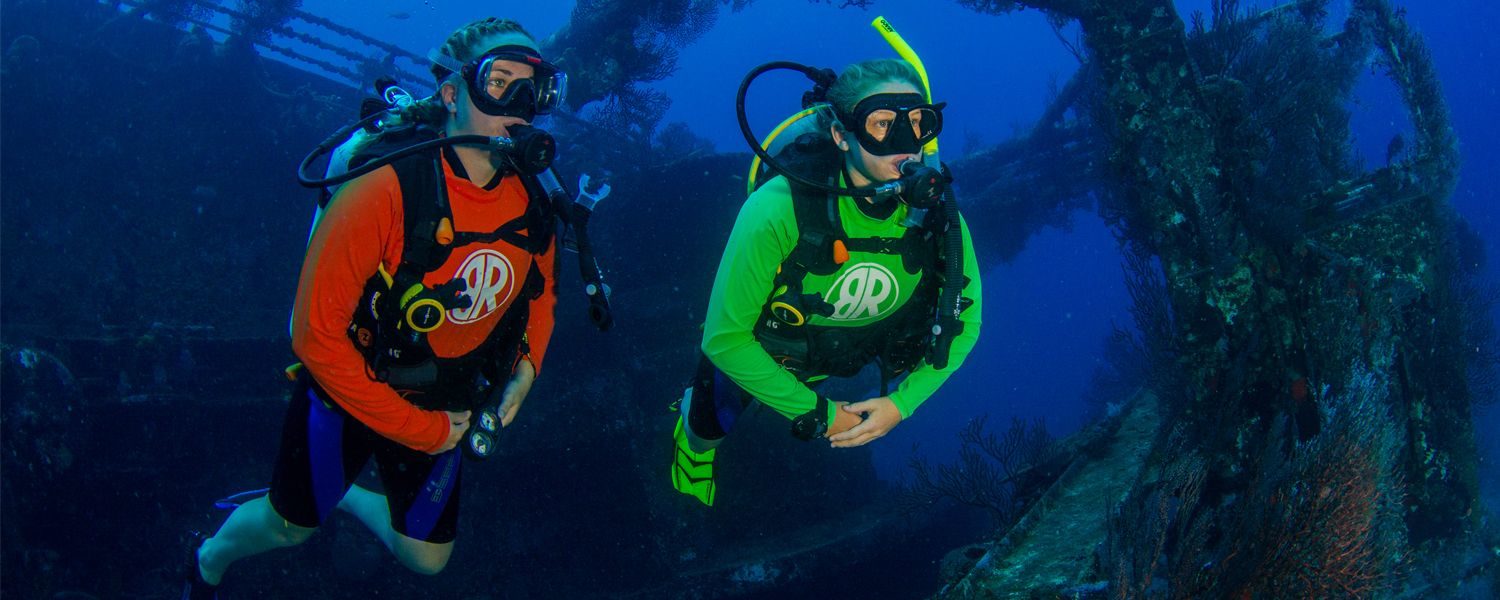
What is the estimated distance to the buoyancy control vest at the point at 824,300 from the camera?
9.55 ft

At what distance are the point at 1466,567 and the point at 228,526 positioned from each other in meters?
8.73

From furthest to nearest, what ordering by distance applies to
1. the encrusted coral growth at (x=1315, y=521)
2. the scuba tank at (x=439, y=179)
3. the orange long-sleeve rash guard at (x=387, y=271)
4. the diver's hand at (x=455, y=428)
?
the encrusted coral growth at (x=1315, y=521)
the diver's hand at (x=455, y=428)
the scuba tank at (x=439, y=179)
the orange long-sleeve rash guard at (x=387, y=271)

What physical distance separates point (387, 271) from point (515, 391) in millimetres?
1008

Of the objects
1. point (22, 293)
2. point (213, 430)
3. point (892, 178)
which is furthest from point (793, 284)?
point (22, 293)

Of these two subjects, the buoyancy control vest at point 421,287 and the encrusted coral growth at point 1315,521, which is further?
the encrusted coral growth at point 1315,521

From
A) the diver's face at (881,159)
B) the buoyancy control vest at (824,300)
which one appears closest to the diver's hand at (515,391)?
the buoyancy control vest at (824,300)

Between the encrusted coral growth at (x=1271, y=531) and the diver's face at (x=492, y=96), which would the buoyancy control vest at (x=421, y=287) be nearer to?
the diver's face at (x=492, y=96)

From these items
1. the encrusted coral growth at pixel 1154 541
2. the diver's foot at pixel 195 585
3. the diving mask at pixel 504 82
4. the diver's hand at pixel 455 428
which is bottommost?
the diver's foot at pixel 195 585

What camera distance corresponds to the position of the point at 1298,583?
132 inches

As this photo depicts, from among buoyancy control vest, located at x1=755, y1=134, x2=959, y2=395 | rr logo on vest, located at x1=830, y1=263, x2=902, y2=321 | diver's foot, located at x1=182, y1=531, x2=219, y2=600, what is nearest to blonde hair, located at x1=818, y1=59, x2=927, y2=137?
buoyancy control vest, located at x1=755, y1=134, x2=959, y2=395

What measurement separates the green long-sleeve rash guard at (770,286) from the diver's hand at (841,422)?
31 millimetres

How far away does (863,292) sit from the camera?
10.3 feet

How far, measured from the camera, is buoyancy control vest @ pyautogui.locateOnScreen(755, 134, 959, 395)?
2.91 meters

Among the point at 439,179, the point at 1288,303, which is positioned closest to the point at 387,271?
the point at 439,179
